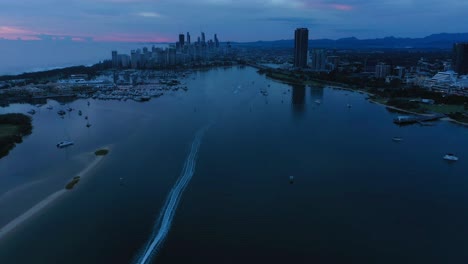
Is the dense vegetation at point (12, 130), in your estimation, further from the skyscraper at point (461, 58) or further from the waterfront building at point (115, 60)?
the skyscraper at point (461, 58)

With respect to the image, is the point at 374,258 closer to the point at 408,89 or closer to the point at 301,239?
the point at 301,239

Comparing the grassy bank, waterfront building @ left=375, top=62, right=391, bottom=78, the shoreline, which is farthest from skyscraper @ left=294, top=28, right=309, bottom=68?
the shoreline

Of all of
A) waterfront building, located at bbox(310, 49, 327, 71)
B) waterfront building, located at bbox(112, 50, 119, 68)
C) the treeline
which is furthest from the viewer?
waterfront building, located at bbox(112, 50, 119, 68)

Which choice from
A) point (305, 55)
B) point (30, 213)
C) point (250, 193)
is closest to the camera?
point (30, 213)

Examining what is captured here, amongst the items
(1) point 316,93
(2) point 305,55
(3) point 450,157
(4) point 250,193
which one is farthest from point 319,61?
(4) point 250,193

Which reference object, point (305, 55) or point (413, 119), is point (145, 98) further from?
point (305, 55)

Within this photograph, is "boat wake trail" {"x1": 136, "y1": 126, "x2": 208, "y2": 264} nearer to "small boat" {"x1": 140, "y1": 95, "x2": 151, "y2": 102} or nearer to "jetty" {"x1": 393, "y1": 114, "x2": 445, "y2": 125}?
"jetty" {"x1": 393, "y1": 114, "x2": 445, "y2": 125}
